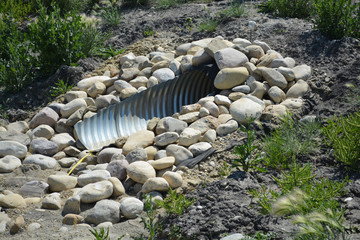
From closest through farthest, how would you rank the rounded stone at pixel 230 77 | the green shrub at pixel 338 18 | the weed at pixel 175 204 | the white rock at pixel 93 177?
the weed at pixel 175 204 < the white rock at pixel 93 177 < the rounded stone at pixel 230 77 < the green shrub at pixel 338 18

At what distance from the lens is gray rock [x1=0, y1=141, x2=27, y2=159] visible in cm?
521

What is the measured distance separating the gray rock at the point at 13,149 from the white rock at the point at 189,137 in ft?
5.67

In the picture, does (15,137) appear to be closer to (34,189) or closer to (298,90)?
(34,189)

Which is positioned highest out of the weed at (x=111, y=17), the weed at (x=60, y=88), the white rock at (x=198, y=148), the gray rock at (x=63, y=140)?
the weed at (x=111, y=17)

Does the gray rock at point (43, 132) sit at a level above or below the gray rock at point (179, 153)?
below

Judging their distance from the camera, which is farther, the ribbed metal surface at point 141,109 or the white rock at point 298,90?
the ribbed metal surface at point 141,109

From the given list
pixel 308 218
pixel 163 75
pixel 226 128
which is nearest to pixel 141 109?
pixel 163 75

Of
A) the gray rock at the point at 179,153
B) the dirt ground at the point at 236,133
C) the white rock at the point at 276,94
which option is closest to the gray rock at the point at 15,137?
the dirt ground at the point at 236,133

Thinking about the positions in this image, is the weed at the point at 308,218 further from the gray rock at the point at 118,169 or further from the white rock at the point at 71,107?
the white rock at the point at 71,107

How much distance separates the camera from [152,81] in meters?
6.31

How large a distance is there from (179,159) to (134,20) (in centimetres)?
403

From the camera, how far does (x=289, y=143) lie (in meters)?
4.41

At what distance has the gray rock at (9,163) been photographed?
16.2 feet

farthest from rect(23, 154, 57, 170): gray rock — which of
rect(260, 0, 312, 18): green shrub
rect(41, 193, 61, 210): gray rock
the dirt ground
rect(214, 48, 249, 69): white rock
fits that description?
rect(260, 0, 312, 18): green shrub
